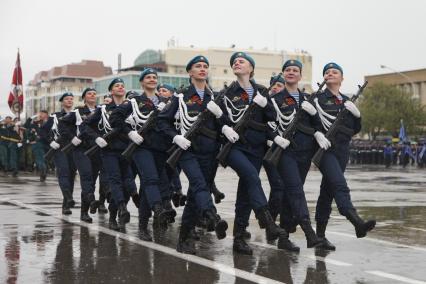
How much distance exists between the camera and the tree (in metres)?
76.5

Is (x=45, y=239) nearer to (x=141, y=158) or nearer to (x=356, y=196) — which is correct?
(x=141, y=158)

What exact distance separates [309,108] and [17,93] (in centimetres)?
2551

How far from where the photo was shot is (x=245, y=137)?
8.61m

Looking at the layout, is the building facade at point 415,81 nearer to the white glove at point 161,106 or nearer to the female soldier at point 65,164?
the female soldier at point 65,164

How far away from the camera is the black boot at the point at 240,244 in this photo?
27.3 ft

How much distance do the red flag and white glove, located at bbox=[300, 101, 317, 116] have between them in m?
24.3

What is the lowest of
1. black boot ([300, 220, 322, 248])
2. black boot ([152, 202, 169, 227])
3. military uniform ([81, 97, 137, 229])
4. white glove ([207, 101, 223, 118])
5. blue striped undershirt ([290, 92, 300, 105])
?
black boot ([300, 220, 322, 248])

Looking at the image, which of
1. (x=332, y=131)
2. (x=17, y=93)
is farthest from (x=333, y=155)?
(x=17, y=93)

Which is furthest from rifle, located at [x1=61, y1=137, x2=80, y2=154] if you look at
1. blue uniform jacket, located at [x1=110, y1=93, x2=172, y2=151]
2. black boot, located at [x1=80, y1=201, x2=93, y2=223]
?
blue uniform jacket, located at [x1=110, y1=93, x2=172, y2=151]

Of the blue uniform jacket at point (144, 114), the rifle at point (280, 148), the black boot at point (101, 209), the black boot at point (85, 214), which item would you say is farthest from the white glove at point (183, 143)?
the black boot at point (101, 209)

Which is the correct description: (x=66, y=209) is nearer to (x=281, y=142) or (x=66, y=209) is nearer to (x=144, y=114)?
(x=144, y=114)

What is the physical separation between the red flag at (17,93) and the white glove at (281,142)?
24348 millimetres

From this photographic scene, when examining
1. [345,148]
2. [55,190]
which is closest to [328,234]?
[345,148]

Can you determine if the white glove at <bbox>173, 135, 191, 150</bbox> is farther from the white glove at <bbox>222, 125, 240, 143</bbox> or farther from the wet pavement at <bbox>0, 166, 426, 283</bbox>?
the wet pavement at <bbox>0, 166, 426, 283</bbox>
